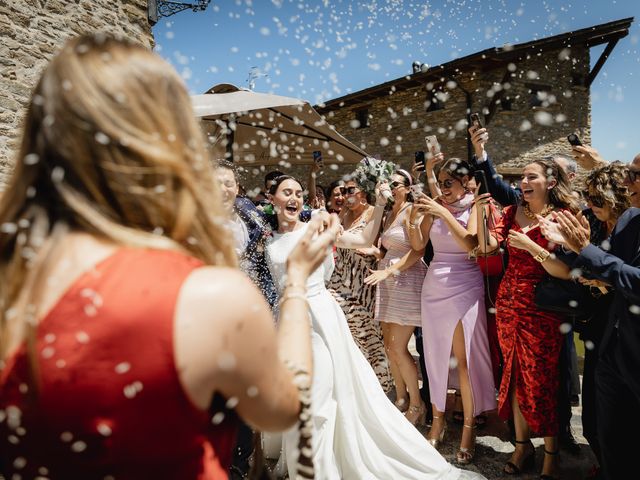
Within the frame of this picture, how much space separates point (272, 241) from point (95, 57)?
2.98 metres

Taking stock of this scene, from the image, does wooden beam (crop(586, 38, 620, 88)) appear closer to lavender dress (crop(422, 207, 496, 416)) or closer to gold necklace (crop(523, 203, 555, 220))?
lavender dress (crop(422, 207, 496, 416))

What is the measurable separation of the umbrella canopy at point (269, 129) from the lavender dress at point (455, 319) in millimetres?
2332

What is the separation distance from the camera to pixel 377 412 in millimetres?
3498

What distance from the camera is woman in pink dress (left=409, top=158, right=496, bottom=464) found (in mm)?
4004

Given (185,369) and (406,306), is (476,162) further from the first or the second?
(185,369)

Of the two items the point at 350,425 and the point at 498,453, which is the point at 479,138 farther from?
the point at 498,453

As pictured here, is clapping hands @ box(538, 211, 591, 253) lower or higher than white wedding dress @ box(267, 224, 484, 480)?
higher

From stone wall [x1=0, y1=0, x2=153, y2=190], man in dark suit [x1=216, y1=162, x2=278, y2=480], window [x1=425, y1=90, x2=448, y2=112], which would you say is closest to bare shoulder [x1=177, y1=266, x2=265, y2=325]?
man in dark suit [x1=216, y1=162, x2=278, y2=480]

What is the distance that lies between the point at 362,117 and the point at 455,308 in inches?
641

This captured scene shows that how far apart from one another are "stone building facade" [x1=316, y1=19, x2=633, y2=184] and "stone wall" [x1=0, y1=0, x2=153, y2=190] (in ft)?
37.1

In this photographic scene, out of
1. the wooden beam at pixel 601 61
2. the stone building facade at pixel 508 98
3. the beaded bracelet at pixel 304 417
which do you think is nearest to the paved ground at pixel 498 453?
the beaded bracelet at pixel 304 417

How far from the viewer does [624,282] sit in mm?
2490

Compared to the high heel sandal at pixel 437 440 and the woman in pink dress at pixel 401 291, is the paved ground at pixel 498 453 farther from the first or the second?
the woman in pink dress at pixel 401 291

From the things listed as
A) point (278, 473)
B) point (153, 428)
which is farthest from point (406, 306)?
point (153, 428)
